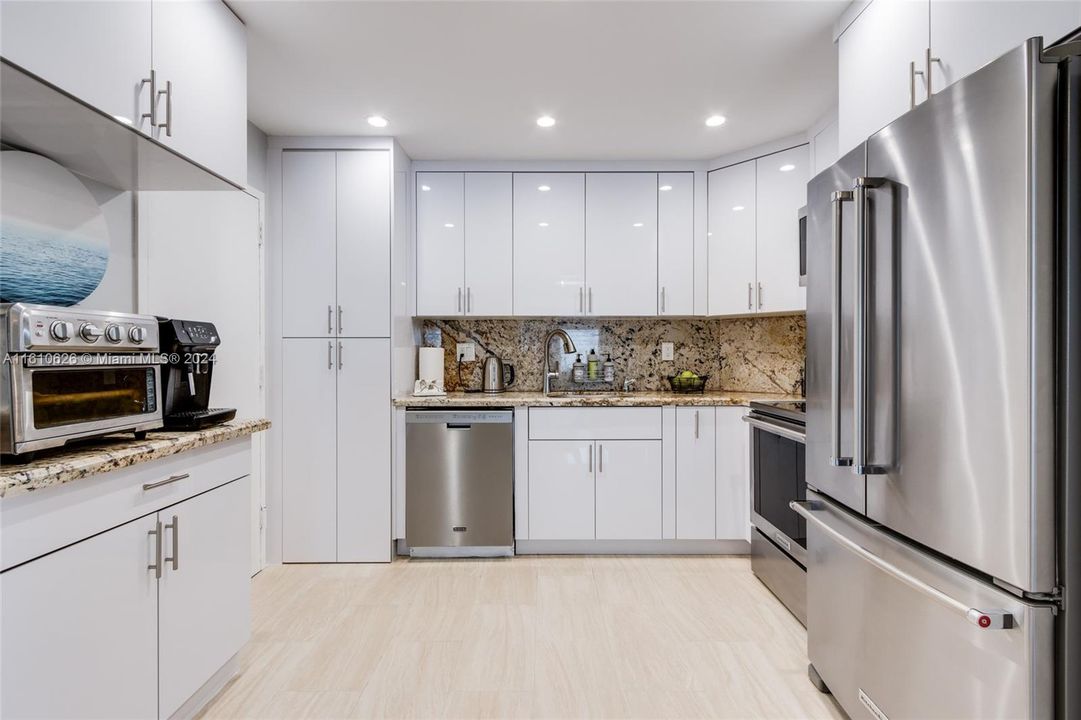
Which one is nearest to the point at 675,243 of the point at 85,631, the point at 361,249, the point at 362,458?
the point at 361,249

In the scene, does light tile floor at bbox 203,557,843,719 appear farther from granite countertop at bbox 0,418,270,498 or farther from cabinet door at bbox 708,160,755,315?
cabinet door at bbox 708,160,755,315

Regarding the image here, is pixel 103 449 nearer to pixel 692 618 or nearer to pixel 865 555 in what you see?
pixel 865 555

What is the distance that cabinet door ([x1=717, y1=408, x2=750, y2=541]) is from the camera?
10.9ft

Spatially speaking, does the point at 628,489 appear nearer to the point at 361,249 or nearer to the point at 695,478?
the point at 695,478

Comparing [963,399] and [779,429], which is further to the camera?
[779,429]

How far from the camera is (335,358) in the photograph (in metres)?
3.22

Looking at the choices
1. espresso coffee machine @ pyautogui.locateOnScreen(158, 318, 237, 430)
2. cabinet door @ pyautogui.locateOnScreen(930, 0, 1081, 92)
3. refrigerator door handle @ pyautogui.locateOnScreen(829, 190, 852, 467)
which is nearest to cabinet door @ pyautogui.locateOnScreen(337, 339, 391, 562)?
espresso coffee machine @ pyautogui.locateOnScreen(158, 318, 237, 430)

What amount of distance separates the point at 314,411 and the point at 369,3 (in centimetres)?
216

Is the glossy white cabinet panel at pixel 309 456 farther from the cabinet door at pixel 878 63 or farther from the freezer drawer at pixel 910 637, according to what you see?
the cabinet door at pixel 878 63

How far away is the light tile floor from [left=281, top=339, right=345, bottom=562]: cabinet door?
0.16 m

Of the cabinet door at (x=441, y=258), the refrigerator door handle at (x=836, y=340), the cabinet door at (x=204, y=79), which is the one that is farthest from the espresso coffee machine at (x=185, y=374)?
the refrigerator door handle at (x=836, y=340)

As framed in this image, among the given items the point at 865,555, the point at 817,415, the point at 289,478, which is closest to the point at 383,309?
the point at 289,478

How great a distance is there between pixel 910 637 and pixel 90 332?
7.44ft

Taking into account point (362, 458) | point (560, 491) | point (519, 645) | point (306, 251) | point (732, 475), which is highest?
point (306, 251)
